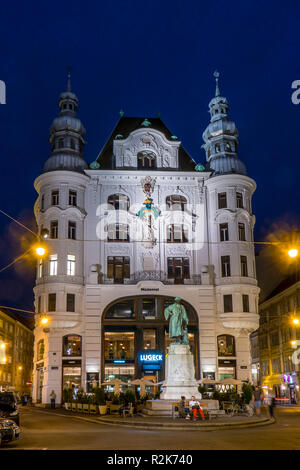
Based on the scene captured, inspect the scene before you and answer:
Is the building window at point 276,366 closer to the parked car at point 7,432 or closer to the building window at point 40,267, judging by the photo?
the building window at point 40,267

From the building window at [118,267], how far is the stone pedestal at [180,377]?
19.1m

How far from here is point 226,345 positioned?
49.8m

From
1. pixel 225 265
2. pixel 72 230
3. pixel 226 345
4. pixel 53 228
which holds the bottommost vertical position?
pixel 226 345

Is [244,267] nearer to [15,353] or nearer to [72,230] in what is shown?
[72,230]

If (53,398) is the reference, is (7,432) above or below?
below

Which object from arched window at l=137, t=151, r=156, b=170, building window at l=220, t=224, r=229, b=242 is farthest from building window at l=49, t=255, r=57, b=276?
building window at l=220, t=224, r=229, b=242

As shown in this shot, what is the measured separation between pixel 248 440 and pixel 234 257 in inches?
1241

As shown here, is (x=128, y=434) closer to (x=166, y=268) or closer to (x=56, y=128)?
(x=166, y=268)

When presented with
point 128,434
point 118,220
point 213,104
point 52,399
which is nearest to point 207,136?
point 213,104

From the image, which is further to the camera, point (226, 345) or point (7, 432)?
point (226, 345)

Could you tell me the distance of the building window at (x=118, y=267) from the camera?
50.5 metres

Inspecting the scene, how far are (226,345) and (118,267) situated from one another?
12.4 meters

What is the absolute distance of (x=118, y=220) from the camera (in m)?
51.4

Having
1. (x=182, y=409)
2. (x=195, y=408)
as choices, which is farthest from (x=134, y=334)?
(x=195, y=408)
